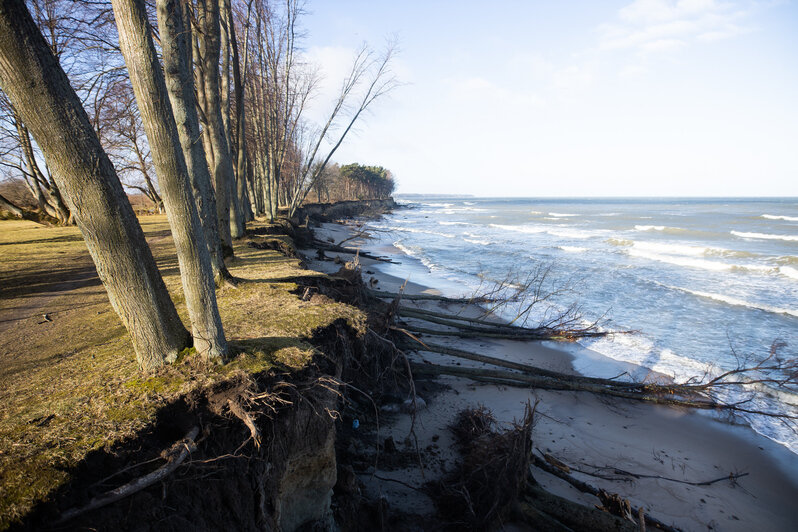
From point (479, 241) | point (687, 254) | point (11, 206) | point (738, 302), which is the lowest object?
point (738, 302)

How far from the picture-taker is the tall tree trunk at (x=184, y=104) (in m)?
3.71

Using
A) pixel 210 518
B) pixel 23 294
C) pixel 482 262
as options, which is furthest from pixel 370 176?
pixel 210 518

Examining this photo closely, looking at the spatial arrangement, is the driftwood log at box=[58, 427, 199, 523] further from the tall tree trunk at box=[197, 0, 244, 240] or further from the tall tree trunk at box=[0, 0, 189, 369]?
the tall tree trunk at box=[197, 0, 244, 240]

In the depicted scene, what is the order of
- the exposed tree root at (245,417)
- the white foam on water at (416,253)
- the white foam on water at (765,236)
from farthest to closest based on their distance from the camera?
the white foam on water at (765,236) < the white foam on water at (416,253) < the exposed tree root at (245,417)

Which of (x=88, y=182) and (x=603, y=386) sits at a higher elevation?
(x=88, y=182)

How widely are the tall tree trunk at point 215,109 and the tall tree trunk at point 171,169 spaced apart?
5111 millimetres

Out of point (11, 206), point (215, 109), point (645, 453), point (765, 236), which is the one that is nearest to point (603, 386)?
point (645, 453)

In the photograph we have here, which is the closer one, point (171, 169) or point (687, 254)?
point (171, 169)

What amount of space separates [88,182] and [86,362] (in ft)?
7.39

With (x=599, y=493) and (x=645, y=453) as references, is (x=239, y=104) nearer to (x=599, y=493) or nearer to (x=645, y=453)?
(x=599, y=493)

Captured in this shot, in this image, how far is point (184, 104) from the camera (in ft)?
13.9

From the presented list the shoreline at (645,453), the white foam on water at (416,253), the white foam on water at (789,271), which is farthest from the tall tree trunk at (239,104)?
the white foam on water at (789,271)

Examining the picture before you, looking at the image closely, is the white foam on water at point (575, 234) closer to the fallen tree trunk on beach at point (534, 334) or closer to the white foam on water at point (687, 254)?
the white foam on water at point (687, 254)

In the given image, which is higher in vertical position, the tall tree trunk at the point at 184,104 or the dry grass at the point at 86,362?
the tall tree trunk at the point at 184,104
